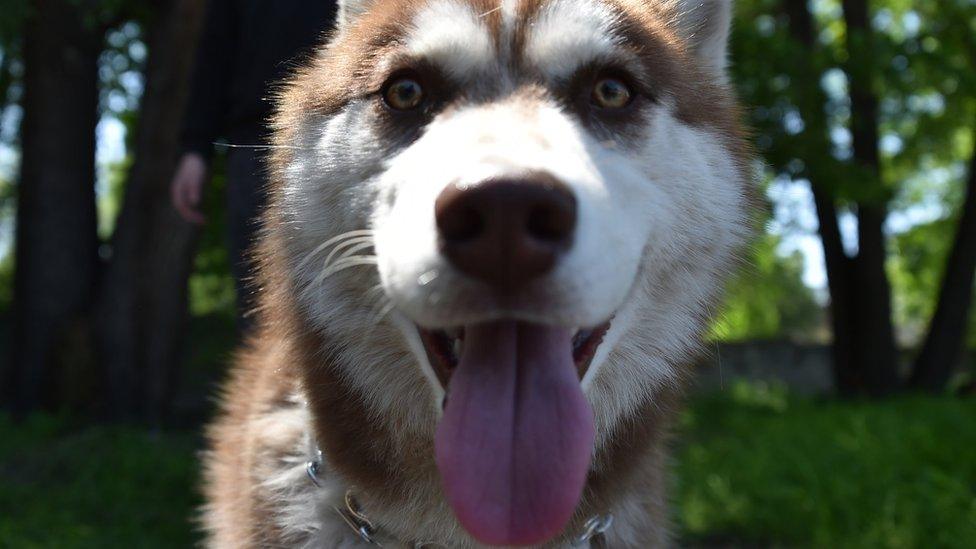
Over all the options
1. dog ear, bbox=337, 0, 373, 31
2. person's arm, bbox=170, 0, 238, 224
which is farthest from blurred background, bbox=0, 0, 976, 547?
person's arm, bbox=170, 0, 238, 224

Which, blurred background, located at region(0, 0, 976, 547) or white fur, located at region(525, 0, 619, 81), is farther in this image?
blurred background, located at region(0, 0, 976, 547)

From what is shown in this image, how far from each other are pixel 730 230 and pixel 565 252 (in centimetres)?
93

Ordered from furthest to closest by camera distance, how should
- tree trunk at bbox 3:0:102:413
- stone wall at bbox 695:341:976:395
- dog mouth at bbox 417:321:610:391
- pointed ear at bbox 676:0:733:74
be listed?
stone wall at bbox 695:341:976:395 < tree trunk at bbox 3:0:102:413 < pointed ear at bbox 676:0:733:74 < dog mouth at bbox 417:321:610:391

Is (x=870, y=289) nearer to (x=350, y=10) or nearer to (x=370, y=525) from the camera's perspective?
(x=350, y=10)

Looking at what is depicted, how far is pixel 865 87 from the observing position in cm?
948

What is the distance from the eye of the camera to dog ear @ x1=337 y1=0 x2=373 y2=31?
2.59 m

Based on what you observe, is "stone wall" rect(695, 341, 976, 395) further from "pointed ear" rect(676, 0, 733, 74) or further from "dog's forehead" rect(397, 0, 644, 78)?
"dog's forehead" rect(397, 0, 644, 78)

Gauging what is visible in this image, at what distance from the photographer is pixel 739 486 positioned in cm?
557

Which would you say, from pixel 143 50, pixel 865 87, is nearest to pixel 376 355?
pixel 143 50

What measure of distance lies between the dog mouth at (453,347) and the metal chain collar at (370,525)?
0.48 metres

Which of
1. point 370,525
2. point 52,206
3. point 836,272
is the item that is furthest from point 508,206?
point 836,272

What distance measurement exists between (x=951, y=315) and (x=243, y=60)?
1109 cm

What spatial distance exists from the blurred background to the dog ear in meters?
1.31

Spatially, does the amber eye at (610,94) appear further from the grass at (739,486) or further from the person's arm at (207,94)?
the grass at (739,486)
